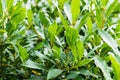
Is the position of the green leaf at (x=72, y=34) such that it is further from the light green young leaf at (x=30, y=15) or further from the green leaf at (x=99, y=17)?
the light green young leaf at (x=30, y=15)

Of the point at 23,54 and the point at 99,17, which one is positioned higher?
the point at 99,17

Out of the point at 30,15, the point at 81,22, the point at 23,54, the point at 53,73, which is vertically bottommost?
the point at 53,73

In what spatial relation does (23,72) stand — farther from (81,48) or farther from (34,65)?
(81,48)

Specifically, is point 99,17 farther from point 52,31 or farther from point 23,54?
point 23,54

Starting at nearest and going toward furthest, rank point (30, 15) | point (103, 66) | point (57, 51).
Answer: point (103, 66) → point (57, 51) → point (30, 15)

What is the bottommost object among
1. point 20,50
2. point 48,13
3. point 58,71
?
point 58,71

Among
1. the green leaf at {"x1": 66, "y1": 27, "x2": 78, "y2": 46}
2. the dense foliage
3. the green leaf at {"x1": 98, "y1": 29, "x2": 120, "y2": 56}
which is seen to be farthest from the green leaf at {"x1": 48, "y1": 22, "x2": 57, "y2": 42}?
the green leaf at {"x1": 98, "y1": 29, "x2": 120, "y2": 56}

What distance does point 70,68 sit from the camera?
4.29 feet

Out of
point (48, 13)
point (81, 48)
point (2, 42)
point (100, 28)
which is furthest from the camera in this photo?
point (48, 13)

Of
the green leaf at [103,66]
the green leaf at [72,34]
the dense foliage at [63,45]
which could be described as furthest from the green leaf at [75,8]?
the green leaf at [103,66]

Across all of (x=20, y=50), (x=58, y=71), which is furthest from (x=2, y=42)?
(x=58, y=71)

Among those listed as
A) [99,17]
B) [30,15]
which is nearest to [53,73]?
[99,17]

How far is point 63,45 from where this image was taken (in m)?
1.43

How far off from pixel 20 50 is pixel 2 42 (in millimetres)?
128
